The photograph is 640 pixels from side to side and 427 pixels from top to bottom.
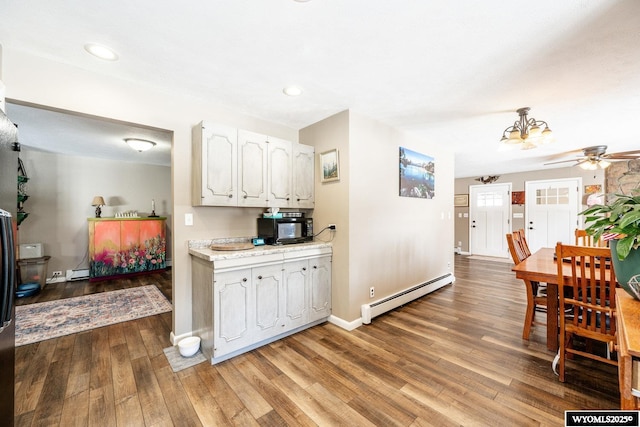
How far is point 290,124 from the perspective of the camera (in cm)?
315

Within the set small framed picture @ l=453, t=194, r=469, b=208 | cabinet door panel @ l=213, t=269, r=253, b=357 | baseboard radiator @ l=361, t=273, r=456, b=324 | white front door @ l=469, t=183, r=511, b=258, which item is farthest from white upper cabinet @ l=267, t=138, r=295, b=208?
white front door @ l=469, t=183, r=511, b=258

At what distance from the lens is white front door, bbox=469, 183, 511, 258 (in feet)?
21.9

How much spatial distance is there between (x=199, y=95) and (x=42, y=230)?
449 centimetres

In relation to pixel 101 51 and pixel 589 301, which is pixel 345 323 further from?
pixel 101 51

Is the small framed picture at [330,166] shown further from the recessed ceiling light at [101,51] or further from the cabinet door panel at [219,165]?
the recessed ceiling light at [101,51]

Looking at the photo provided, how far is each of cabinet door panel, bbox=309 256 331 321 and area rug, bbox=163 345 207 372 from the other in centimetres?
108

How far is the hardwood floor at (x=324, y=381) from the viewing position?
5.11ft

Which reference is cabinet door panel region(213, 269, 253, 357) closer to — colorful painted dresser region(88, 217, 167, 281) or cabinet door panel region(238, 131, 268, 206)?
cabinet door panel region(238, 131, 268, 206)

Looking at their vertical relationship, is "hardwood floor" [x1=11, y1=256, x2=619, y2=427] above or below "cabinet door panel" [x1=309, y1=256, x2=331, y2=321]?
below

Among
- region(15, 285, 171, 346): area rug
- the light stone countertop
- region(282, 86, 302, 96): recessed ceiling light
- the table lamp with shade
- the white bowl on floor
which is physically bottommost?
region(15, 285, 171, 346): area rug

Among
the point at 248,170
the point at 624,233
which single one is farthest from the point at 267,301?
the point at 624,233

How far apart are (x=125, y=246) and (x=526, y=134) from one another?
20.8ft

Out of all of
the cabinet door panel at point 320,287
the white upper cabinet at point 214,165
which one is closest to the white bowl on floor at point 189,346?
the cabinet door panel at point 320,287

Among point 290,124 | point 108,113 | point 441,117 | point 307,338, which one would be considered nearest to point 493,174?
point 441,117
